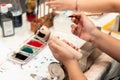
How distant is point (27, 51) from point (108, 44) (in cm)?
33

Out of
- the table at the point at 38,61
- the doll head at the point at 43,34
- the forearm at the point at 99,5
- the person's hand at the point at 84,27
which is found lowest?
the table at the point at 38,61

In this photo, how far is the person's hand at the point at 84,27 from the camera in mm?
910

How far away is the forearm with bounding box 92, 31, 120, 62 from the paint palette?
0.82 feet

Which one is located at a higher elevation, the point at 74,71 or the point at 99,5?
the point at 99,5

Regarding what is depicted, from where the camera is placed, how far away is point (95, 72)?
2.77ft

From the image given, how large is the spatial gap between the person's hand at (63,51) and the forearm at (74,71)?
0.05 ft

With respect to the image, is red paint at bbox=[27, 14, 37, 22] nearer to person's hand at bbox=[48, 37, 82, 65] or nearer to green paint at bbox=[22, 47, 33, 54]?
green paint at bbox=[22, 47, 33, 54]

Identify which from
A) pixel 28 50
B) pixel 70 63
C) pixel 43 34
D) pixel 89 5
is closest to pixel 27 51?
pixel 28 50

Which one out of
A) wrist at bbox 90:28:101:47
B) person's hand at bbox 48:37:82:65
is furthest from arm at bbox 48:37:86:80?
wrist at bbox 90:28:101:47

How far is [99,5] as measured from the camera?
1.12 meters

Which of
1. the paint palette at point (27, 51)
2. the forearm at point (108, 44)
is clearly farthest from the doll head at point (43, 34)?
the forearm at point (108, 44)

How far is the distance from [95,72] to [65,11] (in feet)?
1.46

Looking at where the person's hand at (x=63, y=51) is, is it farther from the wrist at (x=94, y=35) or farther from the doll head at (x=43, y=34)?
the doll head at (x=43, y=34)

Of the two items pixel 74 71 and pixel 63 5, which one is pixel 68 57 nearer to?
pixel 74 71
